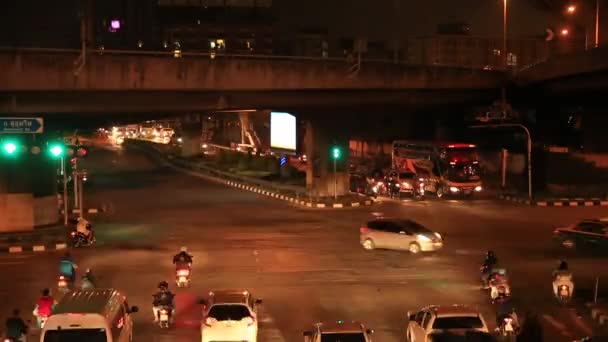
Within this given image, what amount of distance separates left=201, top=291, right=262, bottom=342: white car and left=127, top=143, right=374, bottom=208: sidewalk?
28224mm

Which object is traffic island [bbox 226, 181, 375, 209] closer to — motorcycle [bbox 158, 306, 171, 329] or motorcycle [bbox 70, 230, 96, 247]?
motorcycle [bbox 70, 230, 96, 247]

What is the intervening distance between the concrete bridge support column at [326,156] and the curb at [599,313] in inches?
1086

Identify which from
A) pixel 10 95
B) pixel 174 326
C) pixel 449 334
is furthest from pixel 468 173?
pixel 449 334

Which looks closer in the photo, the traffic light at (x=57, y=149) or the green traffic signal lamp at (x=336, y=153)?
the traffic light at (x=57, y=149)

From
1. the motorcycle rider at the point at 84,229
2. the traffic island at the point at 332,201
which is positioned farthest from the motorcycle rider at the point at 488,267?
the traffic island at the point at 332,201

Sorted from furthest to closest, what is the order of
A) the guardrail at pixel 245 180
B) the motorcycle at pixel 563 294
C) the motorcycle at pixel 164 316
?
the guardrail at pixel 245 180, the motorcycle at pixel 563 294, the motorcycle at pixel 164 316

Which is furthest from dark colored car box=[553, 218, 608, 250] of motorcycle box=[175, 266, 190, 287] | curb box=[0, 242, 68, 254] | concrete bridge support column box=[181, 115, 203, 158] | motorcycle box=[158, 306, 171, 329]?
concrete bridge support column box=[181, 115, 203, 158]

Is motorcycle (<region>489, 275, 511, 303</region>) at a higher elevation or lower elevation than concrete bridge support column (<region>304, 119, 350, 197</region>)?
lower

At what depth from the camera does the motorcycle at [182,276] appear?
2297cm

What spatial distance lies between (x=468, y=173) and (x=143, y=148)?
59792 mm

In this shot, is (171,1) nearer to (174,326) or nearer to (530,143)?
(530,143)

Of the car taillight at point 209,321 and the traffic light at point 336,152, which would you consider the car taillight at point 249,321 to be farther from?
the traffic light at point 336,152

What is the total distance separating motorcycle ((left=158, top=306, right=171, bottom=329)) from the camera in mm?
18188

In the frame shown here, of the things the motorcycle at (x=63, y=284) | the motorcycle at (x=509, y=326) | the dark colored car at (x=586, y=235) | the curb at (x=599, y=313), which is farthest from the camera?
the dark colored car at (x=586, y=235)
